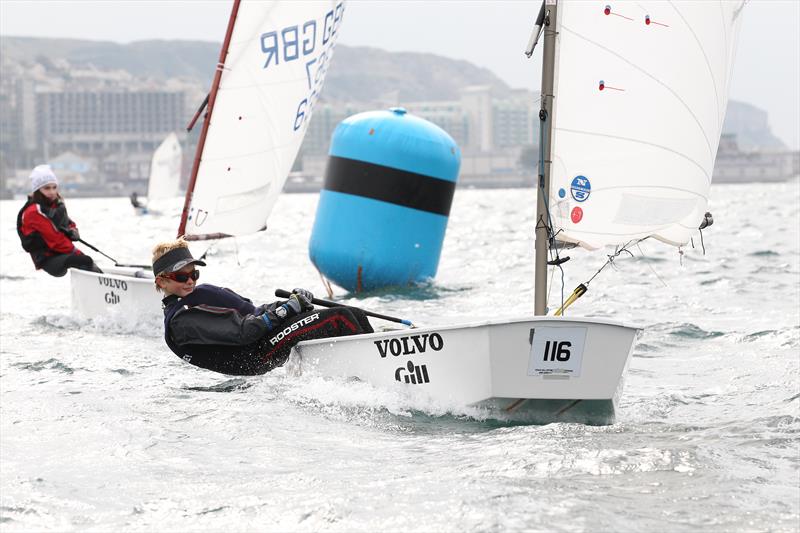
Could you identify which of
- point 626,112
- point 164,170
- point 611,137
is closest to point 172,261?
point 611,137

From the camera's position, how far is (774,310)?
1073 cm

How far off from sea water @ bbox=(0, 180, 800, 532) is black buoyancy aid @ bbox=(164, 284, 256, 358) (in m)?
0.38

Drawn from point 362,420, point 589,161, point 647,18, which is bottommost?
point 362,420

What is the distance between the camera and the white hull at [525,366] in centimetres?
555

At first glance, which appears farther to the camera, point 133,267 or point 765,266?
point 765,266

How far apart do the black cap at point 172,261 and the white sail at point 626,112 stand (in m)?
2.03

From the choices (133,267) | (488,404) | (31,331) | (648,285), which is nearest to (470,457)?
(488,404)

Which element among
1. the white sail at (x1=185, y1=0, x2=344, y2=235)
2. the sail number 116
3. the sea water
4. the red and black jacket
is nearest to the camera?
the sea water

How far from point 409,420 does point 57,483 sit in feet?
5.99

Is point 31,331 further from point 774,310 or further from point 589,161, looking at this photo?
point 774,310

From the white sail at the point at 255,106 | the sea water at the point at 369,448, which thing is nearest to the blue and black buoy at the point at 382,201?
the white sail at the point at 255,106

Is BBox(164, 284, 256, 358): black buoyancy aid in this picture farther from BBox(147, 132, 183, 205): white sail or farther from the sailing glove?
BBox(147, 132, 183, 205): white sail

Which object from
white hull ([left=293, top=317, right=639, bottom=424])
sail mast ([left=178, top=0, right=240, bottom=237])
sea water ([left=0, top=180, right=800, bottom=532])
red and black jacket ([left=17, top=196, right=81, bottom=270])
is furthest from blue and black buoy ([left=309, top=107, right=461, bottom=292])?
white hull ([left=293, top=317, right=639, bottom=424])

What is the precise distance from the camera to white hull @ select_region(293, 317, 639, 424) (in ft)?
18.2
